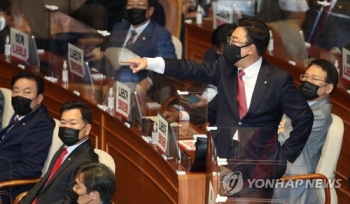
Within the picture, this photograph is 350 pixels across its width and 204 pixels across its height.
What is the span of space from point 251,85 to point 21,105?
1717 millimetres

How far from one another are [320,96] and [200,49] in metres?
3.52

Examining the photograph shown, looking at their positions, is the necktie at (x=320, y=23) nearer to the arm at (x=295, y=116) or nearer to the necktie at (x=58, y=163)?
the arm at (x=295, y=116)

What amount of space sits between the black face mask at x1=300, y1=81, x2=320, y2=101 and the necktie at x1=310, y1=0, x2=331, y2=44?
1.51 m

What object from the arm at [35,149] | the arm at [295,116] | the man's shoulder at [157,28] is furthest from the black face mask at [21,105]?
the arm at [295,116]

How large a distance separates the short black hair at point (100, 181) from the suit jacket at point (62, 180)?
0.47m

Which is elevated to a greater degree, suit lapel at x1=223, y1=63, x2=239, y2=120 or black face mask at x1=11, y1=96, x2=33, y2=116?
suit lapel at x1=223, y1=63, x2=239, y2=120

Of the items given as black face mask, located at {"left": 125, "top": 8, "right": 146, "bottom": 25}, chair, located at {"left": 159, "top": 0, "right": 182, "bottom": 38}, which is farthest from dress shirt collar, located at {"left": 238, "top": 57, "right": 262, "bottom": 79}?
chair, located at {"left": 159, "top": 0, "right": 182, "bottom": 38}

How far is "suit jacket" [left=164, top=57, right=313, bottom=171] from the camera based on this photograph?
4547 mm

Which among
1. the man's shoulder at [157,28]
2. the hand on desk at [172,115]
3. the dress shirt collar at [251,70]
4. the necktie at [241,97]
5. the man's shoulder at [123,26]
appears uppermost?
the dress shirt collar at [251,70]

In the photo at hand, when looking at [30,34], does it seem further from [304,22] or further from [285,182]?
[285,182]

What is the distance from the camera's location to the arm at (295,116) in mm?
4527

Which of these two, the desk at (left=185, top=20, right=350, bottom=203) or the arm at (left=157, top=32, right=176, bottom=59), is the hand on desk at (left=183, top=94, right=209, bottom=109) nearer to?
the desk at (left=185, top=20, right=350, bottom=203)

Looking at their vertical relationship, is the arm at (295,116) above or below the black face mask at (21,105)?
above

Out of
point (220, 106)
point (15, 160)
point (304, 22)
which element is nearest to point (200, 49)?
point (304, 22)
